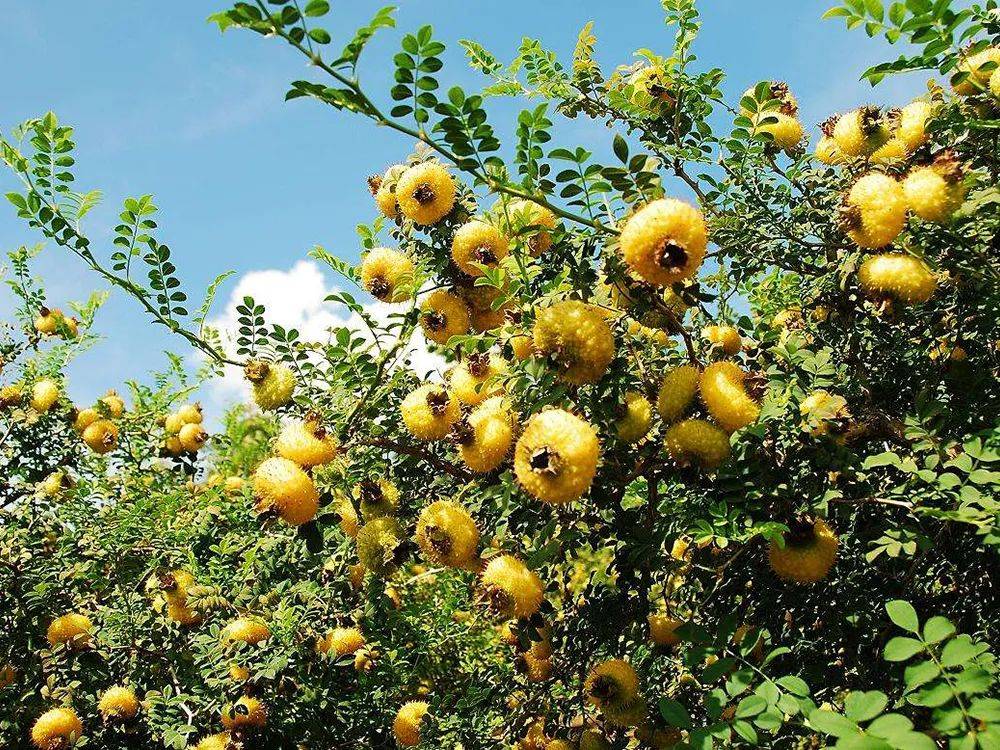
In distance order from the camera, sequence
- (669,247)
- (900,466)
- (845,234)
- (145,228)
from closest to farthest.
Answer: (669,247) < (900,466) < (845,234) < (145,228)

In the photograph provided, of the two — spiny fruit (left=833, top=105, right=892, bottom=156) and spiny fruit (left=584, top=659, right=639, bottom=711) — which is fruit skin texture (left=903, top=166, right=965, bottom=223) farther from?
spiny fruit (left=584, top=659, right=639, bottom=711)

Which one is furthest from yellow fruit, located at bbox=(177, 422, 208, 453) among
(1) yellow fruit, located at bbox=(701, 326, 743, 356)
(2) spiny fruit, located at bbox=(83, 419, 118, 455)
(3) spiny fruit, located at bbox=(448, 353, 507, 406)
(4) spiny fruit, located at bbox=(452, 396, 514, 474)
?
(1) yellow fruit, located at bbox=(701, 326, 743, 356)

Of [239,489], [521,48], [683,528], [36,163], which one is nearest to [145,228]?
[36,163]

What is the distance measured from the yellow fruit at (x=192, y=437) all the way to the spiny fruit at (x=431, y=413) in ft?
10.8

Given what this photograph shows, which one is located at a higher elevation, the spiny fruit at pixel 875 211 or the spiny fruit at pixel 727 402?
the spiny fruit at pixel 875 211

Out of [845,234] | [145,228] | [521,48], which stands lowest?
[845,234]

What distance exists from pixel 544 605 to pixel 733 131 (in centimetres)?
178

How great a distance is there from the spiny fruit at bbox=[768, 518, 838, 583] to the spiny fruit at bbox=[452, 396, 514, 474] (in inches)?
33.8

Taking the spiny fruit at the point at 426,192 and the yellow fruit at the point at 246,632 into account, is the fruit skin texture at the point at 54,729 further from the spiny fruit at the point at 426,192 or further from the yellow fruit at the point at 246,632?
the spiny fruit at the point at 426,192

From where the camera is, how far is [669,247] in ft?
6.24

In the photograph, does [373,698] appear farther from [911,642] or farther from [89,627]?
[911,642]

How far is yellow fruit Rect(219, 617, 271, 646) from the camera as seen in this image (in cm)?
336

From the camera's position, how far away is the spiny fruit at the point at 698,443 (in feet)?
6.63

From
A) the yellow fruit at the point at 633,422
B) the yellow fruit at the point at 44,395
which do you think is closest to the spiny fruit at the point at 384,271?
the yellow fruit at the point at 633,422
